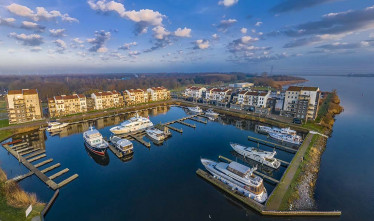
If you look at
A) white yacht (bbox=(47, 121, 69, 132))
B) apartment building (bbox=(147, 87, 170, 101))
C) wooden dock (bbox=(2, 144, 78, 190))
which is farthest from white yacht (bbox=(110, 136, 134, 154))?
apartment building (bbox=(147, 87, 170, 101))

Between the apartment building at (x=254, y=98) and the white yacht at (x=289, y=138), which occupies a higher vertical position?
the apartment building at (x=254, y=98)

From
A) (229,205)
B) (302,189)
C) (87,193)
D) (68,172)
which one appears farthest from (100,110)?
(302,189)

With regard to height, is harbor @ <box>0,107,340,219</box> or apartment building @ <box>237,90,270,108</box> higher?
apartment building @ <box>237,90,270,108</box>

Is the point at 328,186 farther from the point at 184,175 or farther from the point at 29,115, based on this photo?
the point at 29,115

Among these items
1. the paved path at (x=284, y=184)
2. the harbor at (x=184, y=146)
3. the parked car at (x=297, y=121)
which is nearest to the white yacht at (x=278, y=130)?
the harbor at (x=184, y=146)

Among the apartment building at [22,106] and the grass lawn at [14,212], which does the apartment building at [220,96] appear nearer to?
the apartment building at [22,106]

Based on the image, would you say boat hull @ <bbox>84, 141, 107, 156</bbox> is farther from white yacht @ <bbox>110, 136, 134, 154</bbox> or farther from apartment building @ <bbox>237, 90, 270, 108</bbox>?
apartment building @ <bbox>237, 90, 270, 108</bbox>

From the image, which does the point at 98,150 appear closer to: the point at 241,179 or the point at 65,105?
the point at 241,179
